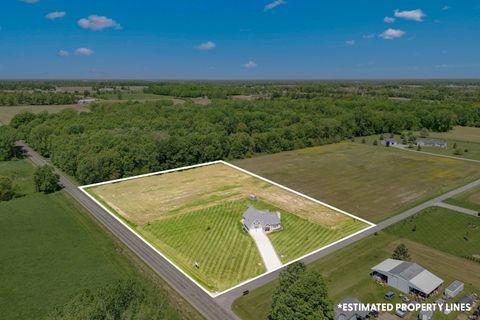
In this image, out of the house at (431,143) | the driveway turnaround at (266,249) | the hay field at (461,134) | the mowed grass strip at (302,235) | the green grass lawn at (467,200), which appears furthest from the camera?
the hay field at (461,134)

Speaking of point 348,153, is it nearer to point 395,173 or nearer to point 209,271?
point 395,173

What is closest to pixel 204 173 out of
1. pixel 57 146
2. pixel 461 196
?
pixel 57 146

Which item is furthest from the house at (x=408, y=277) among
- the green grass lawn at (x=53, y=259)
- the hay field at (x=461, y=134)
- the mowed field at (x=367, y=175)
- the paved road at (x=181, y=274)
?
the hay field at (x=461, y=134)

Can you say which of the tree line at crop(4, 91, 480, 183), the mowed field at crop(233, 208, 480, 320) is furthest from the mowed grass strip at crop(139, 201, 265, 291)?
the tree line at crop(4, 91, 480, 183)

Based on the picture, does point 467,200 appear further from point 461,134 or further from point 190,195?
point 461,134

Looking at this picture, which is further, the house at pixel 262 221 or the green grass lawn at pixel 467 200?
the green grass lawn at pixel 467 200

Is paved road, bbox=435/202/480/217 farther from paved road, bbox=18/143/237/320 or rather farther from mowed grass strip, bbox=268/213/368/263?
paved road, bbox=18/143/237/320

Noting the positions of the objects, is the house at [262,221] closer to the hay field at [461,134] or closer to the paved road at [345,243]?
the paved road at [345,243]
